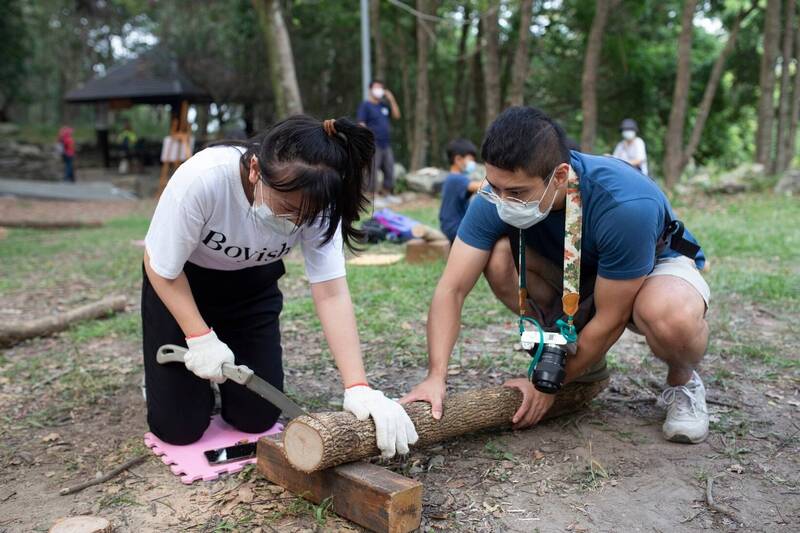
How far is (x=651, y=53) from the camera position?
56.2ft

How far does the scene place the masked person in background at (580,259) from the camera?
227cm

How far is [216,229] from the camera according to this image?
2416 millimetres

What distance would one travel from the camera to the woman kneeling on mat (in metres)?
2.11

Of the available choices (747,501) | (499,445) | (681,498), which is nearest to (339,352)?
(499,445)

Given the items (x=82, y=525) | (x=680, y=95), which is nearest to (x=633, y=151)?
(x=680, y=95)

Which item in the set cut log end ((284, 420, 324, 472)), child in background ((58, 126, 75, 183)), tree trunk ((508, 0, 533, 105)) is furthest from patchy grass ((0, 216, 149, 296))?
child in background ((58, 126, 75, 183))

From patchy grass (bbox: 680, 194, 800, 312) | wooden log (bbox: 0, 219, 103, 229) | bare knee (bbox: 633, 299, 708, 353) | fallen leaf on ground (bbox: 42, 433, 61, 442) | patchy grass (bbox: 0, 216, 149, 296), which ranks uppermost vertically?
bare knee (bbox: 633, 299, 708, 353)

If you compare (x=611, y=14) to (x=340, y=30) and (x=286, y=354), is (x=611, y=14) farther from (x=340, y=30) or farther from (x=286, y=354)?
(x=286, y=354)

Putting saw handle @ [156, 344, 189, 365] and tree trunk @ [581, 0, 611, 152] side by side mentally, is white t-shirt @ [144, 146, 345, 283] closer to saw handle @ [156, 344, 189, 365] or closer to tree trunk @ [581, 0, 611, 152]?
saw handle @ [156, 344, 189, 365]

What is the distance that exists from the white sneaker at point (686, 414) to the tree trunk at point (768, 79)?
1075 centimetres

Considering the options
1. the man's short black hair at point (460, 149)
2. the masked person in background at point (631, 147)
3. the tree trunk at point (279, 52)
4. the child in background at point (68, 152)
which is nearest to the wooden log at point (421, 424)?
the man's short black hair at point (460, 149)

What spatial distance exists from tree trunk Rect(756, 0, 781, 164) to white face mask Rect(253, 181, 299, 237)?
11504 mm

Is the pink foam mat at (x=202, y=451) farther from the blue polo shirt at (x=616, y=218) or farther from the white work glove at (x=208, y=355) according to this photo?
the blue polo shirt at (x=616, y=218)

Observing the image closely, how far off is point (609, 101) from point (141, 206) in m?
11.2
